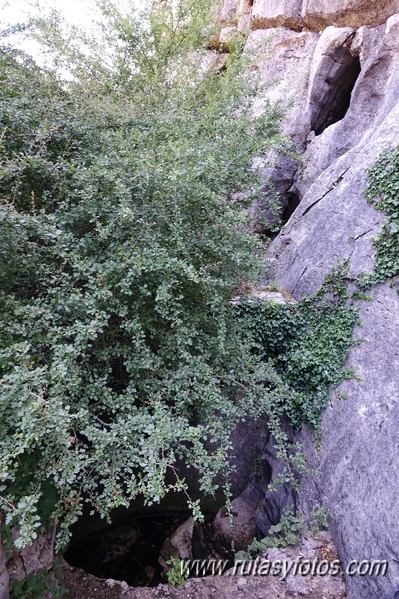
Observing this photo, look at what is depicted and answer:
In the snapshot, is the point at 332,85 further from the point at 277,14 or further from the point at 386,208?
the point at 386,208

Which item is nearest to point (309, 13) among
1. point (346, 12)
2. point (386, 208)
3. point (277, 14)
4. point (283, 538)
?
point (277, 14)

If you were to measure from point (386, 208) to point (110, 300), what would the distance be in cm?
441

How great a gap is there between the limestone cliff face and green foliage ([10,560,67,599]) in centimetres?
326

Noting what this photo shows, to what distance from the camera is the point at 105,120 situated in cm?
502

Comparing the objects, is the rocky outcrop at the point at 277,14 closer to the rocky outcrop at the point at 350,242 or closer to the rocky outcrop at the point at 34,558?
the rocky outcrop at the point at 350,242

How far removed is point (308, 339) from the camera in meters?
5.42

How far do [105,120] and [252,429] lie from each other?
605 centimetres

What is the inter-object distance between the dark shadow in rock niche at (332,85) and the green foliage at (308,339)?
729 cm

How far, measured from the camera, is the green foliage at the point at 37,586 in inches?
127

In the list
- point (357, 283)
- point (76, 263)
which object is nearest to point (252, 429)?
point (357, 283)

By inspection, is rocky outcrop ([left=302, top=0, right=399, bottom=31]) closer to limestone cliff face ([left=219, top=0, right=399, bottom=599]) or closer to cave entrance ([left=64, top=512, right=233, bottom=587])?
limestone cliff face ([left=219, top=0, right=399, bottom=599])

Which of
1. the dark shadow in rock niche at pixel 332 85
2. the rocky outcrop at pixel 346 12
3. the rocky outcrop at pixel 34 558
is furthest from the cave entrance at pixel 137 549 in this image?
the rocky outcrop at pixel 346 12

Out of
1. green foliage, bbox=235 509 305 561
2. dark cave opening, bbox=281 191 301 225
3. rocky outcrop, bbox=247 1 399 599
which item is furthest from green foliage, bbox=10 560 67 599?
dark cave opening, bbox=281 191 301 225

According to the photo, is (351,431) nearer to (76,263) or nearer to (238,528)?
(238,528)
